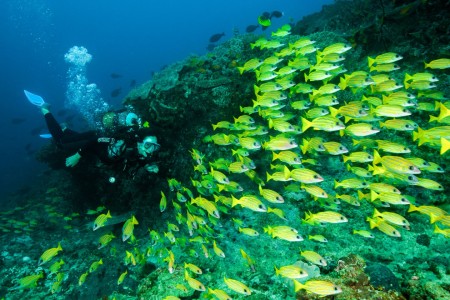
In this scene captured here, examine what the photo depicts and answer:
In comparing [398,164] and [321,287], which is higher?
[398,164]

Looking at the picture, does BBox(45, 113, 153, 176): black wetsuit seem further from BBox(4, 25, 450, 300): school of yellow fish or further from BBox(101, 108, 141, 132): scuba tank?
BBox(4, 25, 450, 300): school of yellow fish

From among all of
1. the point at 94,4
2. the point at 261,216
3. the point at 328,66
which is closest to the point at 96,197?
the point at 261,216

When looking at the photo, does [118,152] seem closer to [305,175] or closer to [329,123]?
[305,175]

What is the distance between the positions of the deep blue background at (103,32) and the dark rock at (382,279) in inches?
4030

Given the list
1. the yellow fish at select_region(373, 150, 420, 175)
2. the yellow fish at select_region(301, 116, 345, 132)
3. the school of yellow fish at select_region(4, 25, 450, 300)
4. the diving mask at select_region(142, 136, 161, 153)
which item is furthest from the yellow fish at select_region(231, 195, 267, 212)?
the diving mask at select_region(142, 136, 161, 153)

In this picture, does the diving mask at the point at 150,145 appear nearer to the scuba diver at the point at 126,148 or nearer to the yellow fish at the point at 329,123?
the scuba diver at the point at 126,148

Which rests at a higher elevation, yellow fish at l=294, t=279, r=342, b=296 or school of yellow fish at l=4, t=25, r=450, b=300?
school of yellow fish at l=4, t=25, r=450, b=300

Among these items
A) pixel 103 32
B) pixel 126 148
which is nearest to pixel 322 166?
pixel 126 148

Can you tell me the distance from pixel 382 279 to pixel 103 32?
172644 millimetres

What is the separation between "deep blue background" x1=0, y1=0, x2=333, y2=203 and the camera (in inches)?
4331

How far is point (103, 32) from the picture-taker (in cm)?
14788

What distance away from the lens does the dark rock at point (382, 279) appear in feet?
10.7

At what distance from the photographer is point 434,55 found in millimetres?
6418

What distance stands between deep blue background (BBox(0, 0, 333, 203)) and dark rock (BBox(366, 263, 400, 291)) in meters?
102
